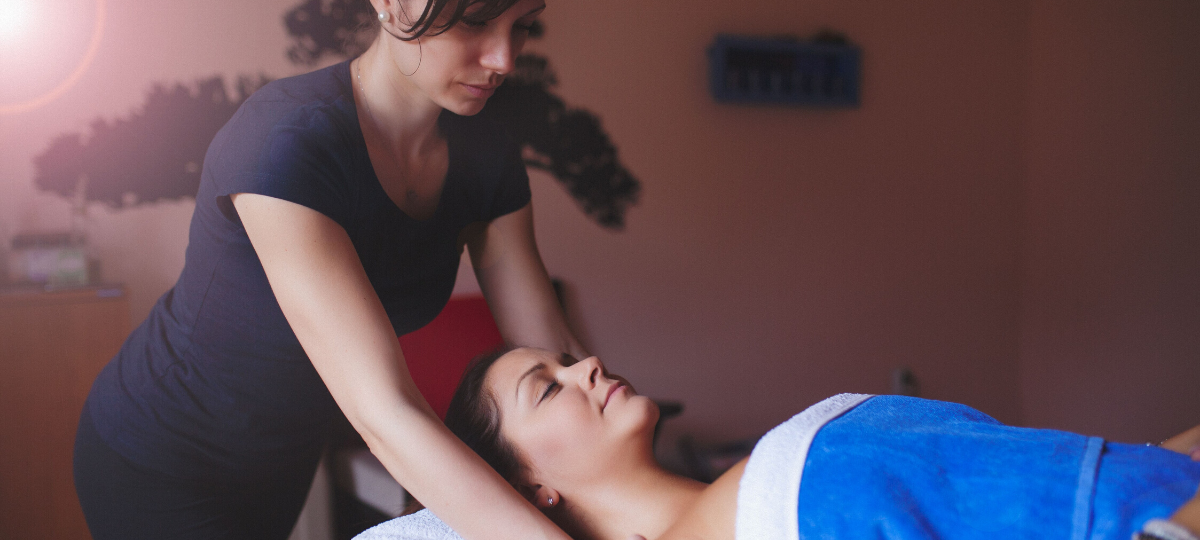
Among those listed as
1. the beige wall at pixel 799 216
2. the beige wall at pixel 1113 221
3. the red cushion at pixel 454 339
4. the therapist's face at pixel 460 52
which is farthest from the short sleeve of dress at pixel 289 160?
the beige wall at pixel 1113 221

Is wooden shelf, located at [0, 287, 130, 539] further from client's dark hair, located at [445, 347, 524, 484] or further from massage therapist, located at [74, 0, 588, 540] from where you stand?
client's dark hair, located at [445, 347, 524, 484]

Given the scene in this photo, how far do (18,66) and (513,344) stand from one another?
0.85 metres

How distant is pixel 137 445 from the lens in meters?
1.09

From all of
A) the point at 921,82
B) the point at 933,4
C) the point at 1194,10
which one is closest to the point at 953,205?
the point at 921,82

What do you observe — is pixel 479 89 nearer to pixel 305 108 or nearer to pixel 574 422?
pixel 305 108

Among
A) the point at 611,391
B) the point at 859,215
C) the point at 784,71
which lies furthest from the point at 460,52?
the point at 859,215

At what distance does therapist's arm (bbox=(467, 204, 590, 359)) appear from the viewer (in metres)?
1.31

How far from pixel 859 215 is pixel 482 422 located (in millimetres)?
1707

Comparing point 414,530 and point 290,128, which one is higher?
point 290,128

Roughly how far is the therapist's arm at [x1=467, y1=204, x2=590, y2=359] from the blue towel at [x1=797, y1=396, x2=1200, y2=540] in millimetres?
569

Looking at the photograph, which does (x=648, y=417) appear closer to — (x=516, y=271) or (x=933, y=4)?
(x=516, y=271)

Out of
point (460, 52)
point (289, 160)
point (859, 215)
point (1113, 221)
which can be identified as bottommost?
point (1113, 221)

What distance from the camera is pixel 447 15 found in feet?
3.22

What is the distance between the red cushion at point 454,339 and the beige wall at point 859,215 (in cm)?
46
